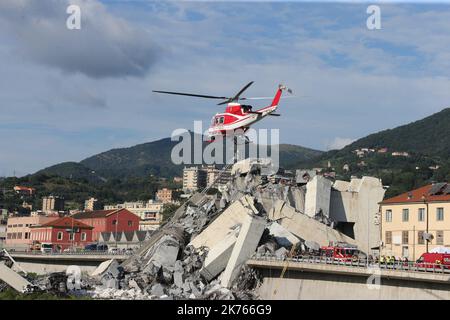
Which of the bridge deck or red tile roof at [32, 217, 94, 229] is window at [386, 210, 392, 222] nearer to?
the bridge deck

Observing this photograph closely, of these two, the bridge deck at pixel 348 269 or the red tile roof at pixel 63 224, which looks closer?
the bridge deck at pixel 348 269

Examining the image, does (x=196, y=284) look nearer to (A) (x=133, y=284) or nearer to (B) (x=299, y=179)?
(A) (x=133, y=284)

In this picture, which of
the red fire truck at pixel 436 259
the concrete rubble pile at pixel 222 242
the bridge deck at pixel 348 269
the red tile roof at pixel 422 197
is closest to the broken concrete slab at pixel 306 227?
the concrete rubble pile at pixel 222 242

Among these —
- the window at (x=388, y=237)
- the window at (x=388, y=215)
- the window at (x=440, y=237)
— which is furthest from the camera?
the window at (x=388, y=215)

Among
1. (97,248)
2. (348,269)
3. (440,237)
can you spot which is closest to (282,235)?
(440,237)

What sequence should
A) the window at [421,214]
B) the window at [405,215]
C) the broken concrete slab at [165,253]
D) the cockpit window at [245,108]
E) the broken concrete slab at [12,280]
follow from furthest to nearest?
the cockpit window at [245,108] → the window at [405,215] → the window at [421,214] → the broken concrete slab at [165,253] → the broken concrete slab at [12,280]

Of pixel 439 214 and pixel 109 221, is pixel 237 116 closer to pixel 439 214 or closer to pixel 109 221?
pixel 439 214

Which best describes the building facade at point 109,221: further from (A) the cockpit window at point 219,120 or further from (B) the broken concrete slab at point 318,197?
(A) the cockpit window at point 219,120

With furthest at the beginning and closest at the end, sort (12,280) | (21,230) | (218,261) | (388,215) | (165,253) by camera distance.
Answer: (21,230) < (388,215) < (165,253) < (218,261) < (12,280)
